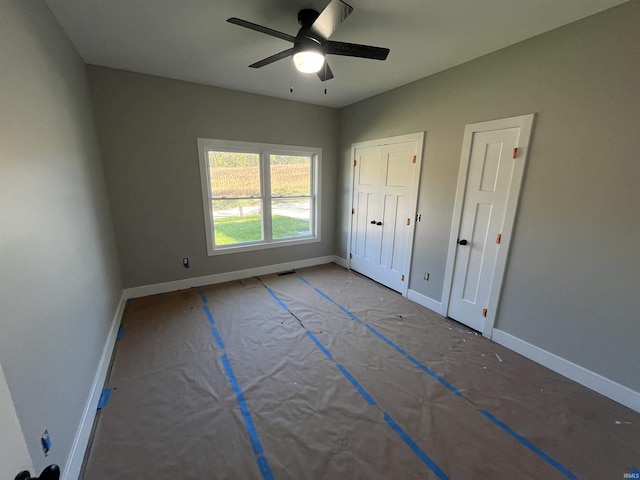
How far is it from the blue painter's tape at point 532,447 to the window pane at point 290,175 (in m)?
3.73

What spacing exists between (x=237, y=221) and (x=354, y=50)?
296 centimetres

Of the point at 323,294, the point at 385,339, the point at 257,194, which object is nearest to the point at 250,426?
the point at 385,339

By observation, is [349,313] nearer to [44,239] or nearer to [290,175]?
[290,175]

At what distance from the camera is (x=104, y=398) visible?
2000 millimetres

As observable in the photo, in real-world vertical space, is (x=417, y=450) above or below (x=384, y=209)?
below

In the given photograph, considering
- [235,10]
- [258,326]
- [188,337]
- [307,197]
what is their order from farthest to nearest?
1. [307,197]
2. [258,326]
3. [188,337]
4. [235,10]

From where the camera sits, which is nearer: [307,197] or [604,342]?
[604,342]

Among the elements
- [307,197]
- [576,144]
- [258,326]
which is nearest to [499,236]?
[576,144]

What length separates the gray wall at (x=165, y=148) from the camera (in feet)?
10.3

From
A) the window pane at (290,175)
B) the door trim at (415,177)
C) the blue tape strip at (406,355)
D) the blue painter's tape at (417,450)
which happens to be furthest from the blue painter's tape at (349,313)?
the window pane at (290,175)

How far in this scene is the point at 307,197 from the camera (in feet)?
15.6

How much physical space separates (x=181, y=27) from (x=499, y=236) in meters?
3.43

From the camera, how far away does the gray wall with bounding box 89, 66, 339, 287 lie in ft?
10.3

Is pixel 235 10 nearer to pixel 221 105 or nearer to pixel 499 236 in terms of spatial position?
pixel 221 105
